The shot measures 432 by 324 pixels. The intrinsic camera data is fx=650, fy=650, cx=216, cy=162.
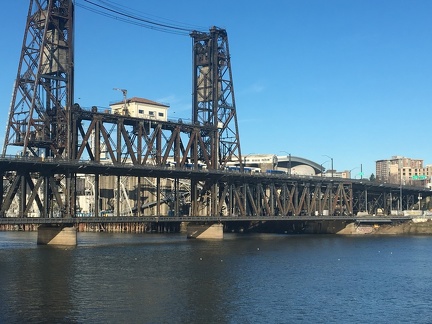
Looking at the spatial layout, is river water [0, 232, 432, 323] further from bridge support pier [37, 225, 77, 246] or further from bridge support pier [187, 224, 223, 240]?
bridge support pier [187, 224, 223, 240]

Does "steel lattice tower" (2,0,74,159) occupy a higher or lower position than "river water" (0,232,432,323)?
higher

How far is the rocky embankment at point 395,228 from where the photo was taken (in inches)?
6948

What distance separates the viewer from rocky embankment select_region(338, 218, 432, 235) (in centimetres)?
17648

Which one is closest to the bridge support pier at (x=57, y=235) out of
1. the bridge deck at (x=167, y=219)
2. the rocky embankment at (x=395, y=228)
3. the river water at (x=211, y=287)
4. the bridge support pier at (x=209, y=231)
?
the bridge deck at (x=167, y=219)

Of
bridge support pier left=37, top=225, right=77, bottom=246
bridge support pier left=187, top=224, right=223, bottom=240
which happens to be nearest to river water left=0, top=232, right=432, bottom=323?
bridge support pier left=37, top=225, right=77, bottom=246

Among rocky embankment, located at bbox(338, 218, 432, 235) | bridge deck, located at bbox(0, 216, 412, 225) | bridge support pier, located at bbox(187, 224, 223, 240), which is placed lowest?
rocky embankment, located at bbox(338, 218, 432, 235)

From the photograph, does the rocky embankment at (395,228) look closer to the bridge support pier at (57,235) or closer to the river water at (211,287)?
the river water at (211,287)

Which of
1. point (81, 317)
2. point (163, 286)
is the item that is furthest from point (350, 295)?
point (81, 317)

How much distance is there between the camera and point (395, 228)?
180 m

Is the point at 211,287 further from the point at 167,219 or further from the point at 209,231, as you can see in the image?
the point at 209,231

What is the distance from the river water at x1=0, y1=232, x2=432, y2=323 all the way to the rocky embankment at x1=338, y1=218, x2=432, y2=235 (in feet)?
249

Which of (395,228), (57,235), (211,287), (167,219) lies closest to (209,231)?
(167,219)

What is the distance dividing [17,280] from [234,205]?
105 meters

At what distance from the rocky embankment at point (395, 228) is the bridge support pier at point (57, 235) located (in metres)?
89.3
